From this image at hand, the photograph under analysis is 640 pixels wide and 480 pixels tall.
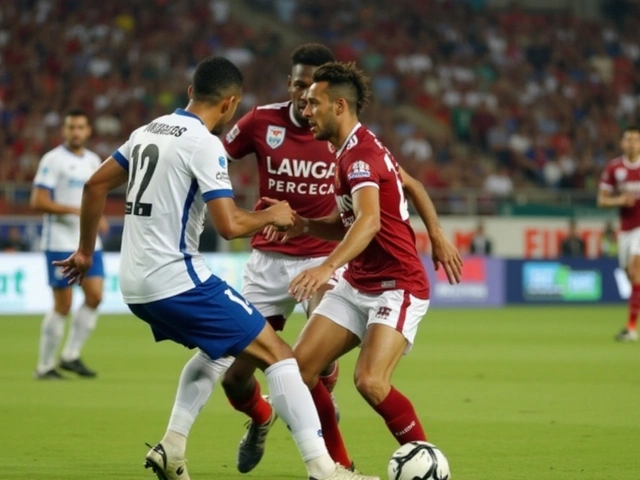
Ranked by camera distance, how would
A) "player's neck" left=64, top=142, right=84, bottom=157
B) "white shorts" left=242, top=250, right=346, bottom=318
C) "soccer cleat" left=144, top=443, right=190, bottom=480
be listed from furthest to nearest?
"player's neck" left=64, top=142, right=84, bottom=157 → "white shorts" left=242, top=250, right=346, bottom=318 → "soccer cleat" left=144, top=443, right=190, bottom=480

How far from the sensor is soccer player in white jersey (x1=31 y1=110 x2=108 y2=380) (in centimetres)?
1202

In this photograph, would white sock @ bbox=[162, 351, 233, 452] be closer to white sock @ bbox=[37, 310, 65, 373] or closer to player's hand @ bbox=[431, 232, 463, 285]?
player's hand @ bbox=[431, 232, 463, 285]

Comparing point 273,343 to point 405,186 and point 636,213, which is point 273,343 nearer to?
point 405,186

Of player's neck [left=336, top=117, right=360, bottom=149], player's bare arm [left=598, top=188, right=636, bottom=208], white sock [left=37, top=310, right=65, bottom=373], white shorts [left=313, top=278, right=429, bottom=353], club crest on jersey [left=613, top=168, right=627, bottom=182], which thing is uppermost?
player's neck [left=336, top=117, right=360, bottom=149]

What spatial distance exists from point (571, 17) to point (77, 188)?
2689 centimetres

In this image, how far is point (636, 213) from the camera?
16750mm

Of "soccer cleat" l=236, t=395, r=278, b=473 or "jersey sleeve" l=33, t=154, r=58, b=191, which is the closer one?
"soccer cleat" l=236, t=395, r=278, b=473

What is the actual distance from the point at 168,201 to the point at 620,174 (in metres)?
12.0

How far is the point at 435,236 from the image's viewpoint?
7.02 metres

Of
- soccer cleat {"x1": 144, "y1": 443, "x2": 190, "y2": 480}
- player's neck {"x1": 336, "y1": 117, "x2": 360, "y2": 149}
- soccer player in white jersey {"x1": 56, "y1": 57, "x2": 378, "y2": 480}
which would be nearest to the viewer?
soccer player in white jersey {"x1": 56, "y1": 57, "x2": 378, "y2": 480}

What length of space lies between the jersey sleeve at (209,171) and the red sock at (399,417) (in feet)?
4.29

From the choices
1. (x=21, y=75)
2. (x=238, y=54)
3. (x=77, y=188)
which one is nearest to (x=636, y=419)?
(x=77, y=188)

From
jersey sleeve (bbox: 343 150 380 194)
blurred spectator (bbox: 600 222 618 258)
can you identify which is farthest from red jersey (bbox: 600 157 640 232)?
jersey sleeve (bbox: 343 150 380 194)

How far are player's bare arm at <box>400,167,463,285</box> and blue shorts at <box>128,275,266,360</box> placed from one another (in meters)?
1.32
